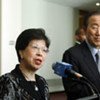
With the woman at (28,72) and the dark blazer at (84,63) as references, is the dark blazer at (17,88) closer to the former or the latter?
the woman at (28,72)

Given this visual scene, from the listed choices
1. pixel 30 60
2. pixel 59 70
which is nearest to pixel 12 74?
pixel 30 60

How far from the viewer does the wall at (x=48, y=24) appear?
6.04m

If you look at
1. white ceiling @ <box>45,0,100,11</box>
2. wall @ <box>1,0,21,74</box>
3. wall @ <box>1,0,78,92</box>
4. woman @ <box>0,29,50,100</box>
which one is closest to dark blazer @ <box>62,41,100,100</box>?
woman @ <box>0,29,50,100</box>

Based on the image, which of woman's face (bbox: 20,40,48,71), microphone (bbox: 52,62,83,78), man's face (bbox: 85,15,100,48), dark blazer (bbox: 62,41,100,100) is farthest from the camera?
man's face (bbox: 85,15,100,48)

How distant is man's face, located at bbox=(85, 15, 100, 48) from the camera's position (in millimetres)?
Answer: 1985

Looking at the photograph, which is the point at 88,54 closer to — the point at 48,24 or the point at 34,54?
the point at 34,54

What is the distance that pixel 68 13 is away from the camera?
9750mm

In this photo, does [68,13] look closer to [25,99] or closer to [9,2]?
[9,2]

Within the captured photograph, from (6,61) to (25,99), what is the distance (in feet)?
14.2

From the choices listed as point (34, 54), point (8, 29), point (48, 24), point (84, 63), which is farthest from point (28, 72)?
point (48, 24)

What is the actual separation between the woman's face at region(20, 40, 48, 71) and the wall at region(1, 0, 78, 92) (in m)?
4.26

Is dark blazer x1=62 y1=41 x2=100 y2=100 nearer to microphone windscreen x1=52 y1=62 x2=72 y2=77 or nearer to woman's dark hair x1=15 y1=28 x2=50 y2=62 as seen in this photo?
woman's dark hair x1=15 y1=28 x2=50 y2=62

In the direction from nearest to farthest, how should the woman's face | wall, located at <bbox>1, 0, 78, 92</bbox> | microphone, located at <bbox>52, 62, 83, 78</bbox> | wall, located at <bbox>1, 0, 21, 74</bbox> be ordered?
microphone, located at <bbox>52, 62, 83, 78</bbox>, the woman's face, wall, located at <bbox>1, 0, 21, 74</bbox>, wall, located at <bbox>1, 0, 78, 92</bbox>

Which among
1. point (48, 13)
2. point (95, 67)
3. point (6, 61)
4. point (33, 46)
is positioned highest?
point (48, 13)
